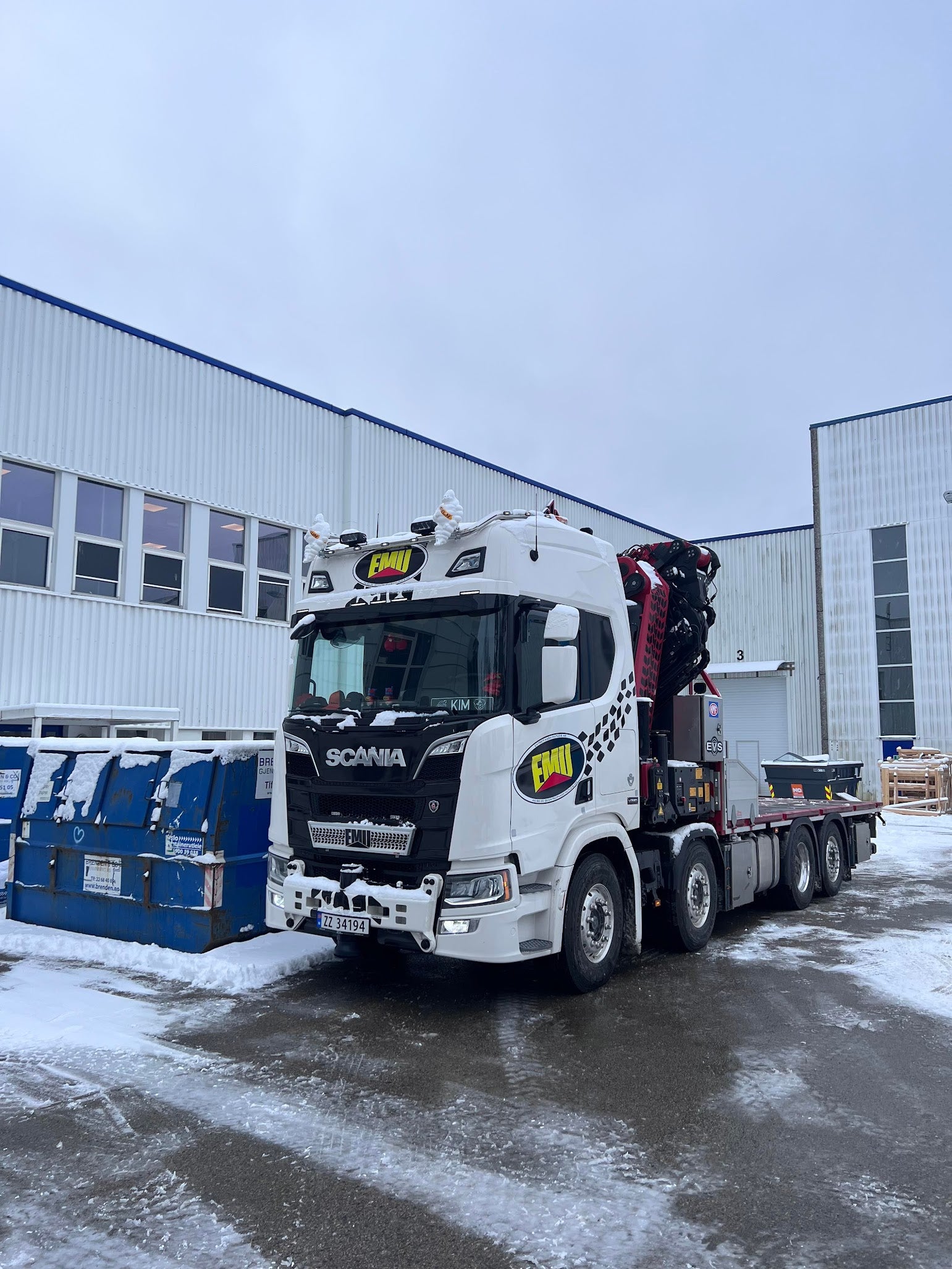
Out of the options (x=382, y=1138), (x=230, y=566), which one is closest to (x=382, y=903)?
(x=382, y=1138)

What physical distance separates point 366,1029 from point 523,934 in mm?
1173

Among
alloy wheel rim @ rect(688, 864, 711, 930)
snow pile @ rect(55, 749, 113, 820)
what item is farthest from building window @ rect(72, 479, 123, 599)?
alloy wheel rim @ rect(688, 864, 711, 930)

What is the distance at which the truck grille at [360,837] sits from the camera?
6191 mm

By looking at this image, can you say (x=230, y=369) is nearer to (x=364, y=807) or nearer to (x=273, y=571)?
(x=273, y=571)

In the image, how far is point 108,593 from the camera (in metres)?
14.5

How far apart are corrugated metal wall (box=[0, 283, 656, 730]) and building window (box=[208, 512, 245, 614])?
0.86ft

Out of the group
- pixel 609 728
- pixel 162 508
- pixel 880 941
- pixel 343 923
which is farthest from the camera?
pixel 162 508

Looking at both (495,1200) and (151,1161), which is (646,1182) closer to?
(495,1200)

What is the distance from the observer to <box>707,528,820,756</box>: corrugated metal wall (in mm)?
29484

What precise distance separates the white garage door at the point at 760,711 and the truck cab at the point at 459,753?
23.6 metres

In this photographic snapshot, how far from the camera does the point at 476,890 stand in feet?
19.9

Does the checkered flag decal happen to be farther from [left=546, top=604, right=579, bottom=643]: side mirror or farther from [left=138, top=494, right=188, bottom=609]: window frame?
[left=138, top=494, right=188, bottom=609]: window frame

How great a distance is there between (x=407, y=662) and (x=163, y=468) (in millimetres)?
10096

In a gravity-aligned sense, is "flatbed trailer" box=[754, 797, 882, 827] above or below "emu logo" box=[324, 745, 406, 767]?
below
